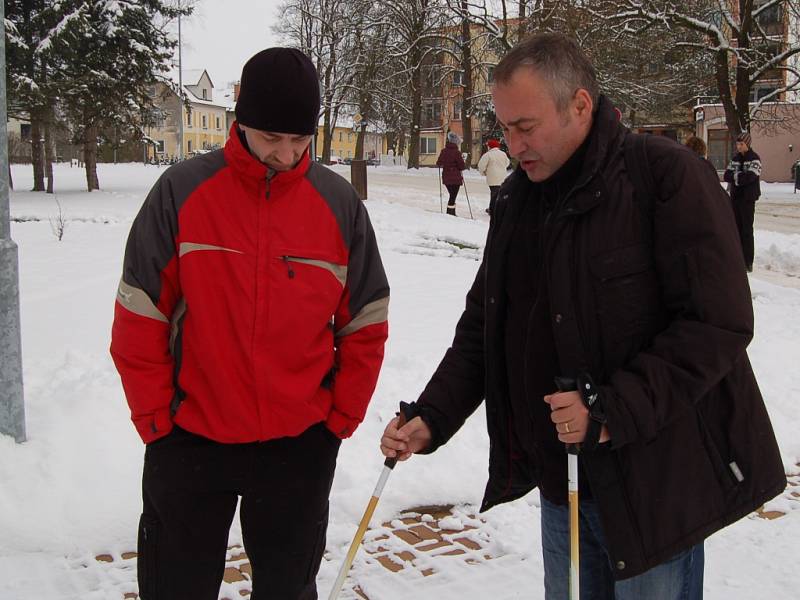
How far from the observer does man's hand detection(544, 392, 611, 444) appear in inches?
76.5

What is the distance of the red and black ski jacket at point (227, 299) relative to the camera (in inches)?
92.0

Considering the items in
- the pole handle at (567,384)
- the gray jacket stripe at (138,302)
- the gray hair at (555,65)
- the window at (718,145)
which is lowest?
the pole handle at (567,384)

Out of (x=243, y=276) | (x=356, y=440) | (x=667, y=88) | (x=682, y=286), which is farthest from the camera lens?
(x=667, y=88)

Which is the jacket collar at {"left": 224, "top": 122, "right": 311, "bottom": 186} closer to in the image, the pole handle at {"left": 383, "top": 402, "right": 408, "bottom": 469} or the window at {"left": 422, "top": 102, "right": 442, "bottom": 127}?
the pole handle at {"left": 383, "top": 402, "right": 408, "bottom": 469}

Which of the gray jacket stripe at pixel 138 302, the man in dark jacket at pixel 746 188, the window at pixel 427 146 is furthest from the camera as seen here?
the window at pixel 427 146

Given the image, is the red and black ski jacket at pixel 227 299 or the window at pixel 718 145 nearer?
the red and black ski jacket at pixel 227 299

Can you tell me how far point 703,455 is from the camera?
6.47 ft

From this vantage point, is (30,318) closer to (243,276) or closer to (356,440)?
(356,440)

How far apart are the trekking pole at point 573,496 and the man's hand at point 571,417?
0.08ft

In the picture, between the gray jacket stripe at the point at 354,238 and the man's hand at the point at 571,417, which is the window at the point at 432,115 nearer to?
the gray jacket stripe at the point at 354,238

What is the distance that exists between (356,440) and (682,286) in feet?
10.2

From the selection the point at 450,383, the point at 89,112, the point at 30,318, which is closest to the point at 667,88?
the point at 89,112

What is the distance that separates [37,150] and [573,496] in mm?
24657

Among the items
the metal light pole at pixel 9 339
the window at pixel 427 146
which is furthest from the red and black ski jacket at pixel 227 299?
the window at pixel 427 146
